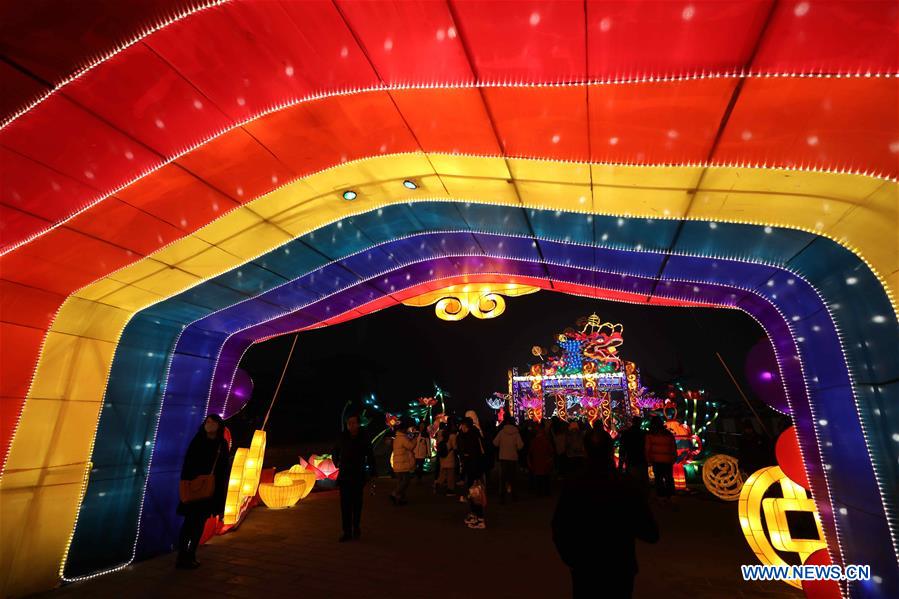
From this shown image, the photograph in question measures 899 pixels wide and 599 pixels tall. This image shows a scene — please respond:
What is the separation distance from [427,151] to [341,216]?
1770mm

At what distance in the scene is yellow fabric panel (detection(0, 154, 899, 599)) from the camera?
317 cm

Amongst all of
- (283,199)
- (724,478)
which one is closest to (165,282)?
(283,199)

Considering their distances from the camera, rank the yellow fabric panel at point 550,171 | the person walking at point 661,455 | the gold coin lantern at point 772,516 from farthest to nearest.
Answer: the person walking at point 661,455 < the gold coin lantern at point 772,516 < the yellow fabric panel at point 550,171

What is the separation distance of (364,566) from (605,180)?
4922 mm

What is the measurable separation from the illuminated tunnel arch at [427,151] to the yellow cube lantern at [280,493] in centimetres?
360

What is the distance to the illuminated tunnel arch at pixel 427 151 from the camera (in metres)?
2.19

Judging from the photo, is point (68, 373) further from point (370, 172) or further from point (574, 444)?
point (574, 444)

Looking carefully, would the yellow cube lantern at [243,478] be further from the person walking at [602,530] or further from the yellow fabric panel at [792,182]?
the yellow fabric panel at [792,182]

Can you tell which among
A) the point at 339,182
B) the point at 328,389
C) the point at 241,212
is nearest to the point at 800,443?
the point at 339,182

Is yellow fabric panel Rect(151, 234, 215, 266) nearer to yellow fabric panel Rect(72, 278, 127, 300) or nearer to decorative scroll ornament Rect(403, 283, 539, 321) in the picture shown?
yellow fabric panel Rect(72, 278, 127, 300)

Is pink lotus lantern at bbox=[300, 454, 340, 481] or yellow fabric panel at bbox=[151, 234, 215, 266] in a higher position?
yellow fabric panel at bbox=[151, 234, 215, 266]

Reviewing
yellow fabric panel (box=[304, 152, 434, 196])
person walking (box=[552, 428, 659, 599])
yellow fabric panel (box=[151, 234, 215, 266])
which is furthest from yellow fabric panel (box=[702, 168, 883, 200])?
yellow fabric panel (box=[151, 234, 215, 266])

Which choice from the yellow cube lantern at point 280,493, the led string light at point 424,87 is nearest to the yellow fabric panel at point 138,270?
the led string light at point 424,87

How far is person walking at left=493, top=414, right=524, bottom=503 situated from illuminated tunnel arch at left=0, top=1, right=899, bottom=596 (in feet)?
17.0
